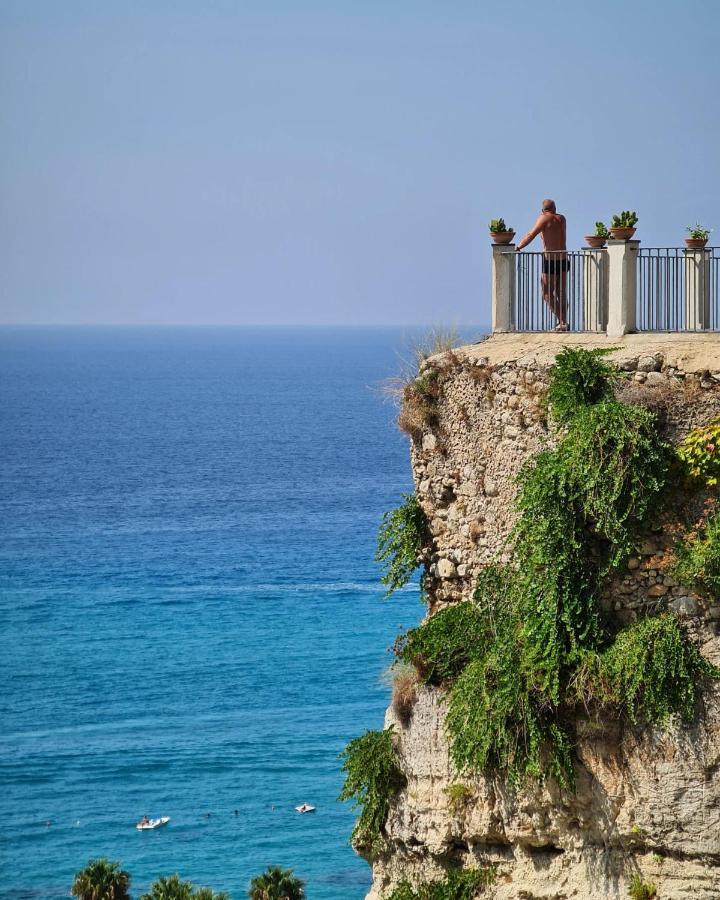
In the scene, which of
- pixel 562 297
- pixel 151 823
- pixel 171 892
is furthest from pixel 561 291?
pixel 151 823

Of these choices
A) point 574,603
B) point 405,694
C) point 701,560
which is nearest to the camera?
point 701,560

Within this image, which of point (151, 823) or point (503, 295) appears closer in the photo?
point (503, 295)

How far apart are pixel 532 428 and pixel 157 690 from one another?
1643 inches

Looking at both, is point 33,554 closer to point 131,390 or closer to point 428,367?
point 428,367

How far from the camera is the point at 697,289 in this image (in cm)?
1897

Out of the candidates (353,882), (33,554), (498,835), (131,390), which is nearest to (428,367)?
(498,835)

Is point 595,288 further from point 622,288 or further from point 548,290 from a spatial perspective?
point 548,290

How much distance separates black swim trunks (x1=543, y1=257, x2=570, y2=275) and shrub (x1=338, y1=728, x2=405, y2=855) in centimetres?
615

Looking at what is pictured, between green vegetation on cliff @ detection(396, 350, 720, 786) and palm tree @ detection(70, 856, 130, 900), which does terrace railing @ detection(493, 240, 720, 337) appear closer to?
green vegetation on cliff @ detection(396, 350, 720, 786)

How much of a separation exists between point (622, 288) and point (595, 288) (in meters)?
0.60

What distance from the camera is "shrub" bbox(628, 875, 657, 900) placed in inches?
662

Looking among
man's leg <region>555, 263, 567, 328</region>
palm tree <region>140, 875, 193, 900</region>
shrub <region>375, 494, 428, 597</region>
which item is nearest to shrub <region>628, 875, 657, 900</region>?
shrub <region>375, 494, 428, 597</region>

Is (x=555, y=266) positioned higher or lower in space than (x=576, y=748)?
higher

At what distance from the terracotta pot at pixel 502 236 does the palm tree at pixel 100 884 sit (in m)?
13.1
